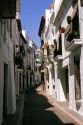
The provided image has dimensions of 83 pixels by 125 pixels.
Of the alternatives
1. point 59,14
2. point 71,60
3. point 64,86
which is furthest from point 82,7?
point 64,86

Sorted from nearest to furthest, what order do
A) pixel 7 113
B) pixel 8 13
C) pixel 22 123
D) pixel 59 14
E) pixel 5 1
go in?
pixel 5 1 → pixel 8 13 → pixel 22 123 → pixel 7 113 → pixel 59 14

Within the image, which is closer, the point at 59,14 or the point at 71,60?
the point at 71,60

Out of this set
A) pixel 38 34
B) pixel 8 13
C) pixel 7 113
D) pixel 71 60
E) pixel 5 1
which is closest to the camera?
pixel 5 1

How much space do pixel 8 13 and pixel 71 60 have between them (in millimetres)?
8333

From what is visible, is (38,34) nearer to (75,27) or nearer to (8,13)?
(75,27)

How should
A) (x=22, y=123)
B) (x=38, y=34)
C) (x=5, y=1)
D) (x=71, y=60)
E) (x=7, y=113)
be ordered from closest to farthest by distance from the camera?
1. (x=5, y=1)
2. (x=22, y=123)
3. (x=7, y=113)
4. (x=71, y=60)
5. (x=38, y=34)

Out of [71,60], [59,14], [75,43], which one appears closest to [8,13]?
[75,43]

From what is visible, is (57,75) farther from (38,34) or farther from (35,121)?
(38,34)

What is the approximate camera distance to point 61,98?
27.2 metres

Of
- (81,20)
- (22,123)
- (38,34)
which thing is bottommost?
(22,123)

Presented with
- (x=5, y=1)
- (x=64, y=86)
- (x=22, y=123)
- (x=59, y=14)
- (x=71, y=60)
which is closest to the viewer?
(x=5, y=1)

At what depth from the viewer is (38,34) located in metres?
59.8

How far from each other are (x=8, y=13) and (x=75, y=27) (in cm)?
633

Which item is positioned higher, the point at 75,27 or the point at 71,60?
the point at 75,27
